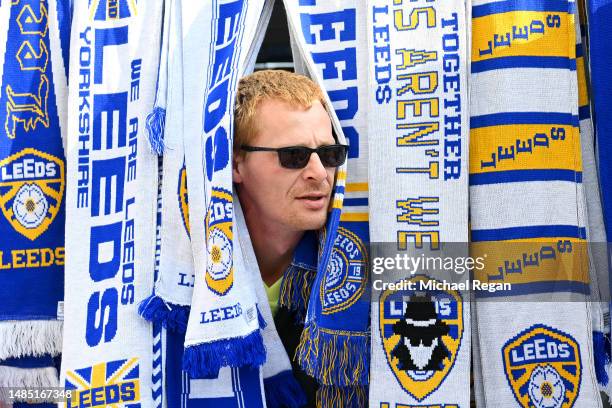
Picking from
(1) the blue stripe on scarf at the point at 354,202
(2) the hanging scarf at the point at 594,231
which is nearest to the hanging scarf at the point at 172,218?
(1) the blue stripe on scarf at the point at 354,202

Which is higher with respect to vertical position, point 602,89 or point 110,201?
point 602,89

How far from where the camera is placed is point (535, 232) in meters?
2.08

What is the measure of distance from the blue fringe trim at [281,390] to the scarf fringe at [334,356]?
10cm

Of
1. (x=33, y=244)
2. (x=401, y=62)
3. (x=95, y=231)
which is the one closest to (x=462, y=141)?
(x=401, y=62)

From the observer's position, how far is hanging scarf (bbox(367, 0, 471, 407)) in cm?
209

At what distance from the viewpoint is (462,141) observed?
82.7 inches

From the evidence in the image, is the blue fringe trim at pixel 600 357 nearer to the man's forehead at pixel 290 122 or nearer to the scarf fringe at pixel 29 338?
the man's forehead at pixel 290 122

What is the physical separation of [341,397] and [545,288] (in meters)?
0.63

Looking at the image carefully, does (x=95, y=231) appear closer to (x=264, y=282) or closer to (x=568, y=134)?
(x=264, y=282)

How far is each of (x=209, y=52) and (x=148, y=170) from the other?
373 millimetres

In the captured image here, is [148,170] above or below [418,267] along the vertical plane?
above

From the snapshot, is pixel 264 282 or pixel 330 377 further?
pixel 264 282

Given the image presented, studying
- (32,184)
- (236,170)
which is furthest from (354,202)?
(32,184)

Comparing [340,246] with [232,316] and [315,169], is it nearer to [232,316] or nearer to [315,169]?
[315,169]
